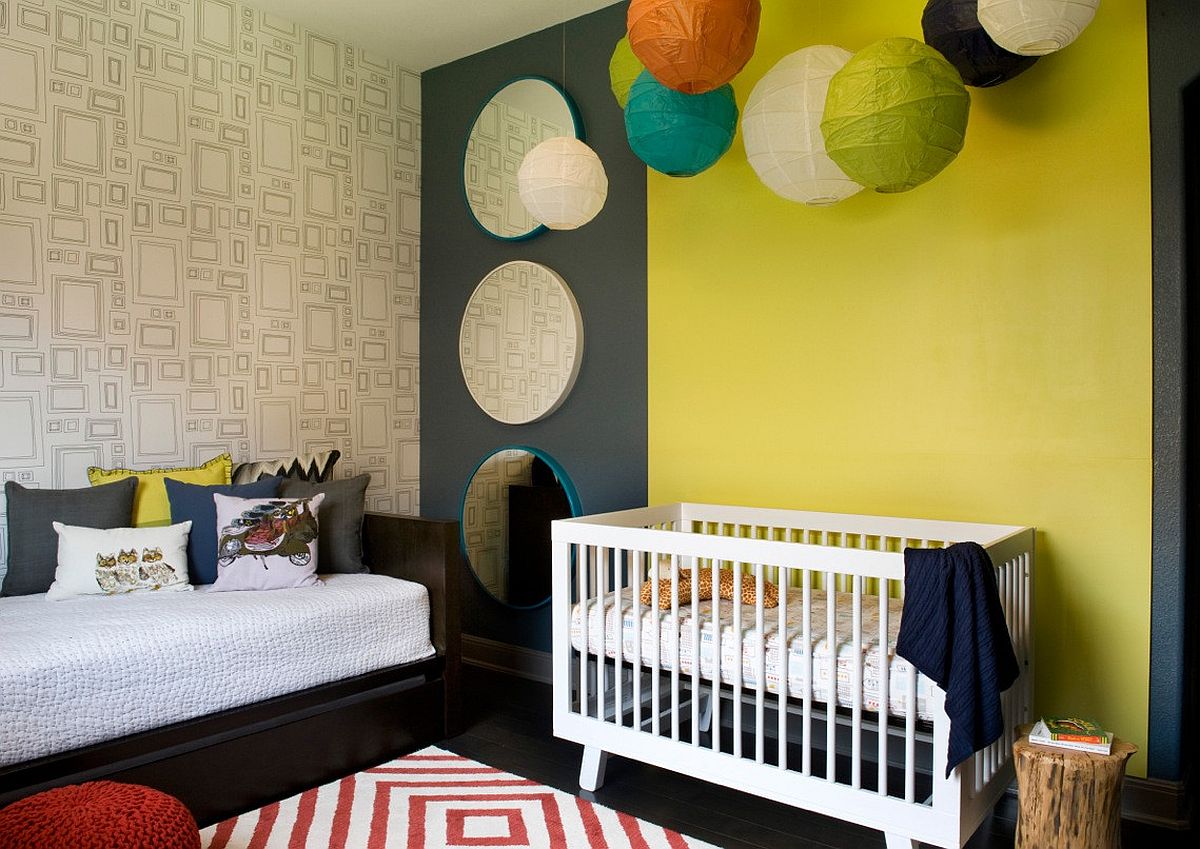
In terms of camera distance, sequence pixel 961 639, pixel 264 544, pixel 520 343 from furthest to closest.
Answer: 1. pixel 520 343
2. pixel 264 544
3. pixel 961 639

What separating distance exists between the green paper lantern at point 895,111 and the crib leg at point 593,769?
5.33ft

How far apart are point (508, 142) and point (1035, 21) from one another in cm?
220

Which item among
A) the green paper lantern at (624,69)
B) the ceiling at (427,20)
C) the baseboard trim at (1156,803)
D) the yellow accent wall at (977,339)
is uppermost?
the ceiling at (427,20)

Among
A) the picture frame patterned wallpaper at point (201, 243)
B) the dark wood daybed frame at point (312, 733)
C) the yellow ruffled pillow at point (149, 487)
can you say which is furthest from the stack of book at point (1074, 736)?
the picture frame patterned wallpaper at point (201, 243)

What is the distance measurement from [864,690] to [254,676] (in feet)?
5.00

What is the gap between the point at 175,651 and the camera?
216 cm

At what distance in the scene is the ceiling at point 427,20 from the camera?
128 inches

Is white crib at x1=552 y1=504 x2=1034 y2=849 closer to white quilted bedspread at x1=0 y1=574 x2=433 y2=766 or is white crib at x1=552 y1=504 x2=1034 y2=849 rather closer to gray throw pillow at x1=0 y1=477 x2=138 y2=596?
white quilted bedspread at x1=0 y1=574 x2=433 y2=766

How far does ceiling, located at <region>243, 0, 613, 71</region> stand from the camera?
326cm

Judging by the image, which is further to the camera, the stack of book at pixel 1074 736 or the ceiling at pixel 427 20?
the ceiling at pixel 427 20

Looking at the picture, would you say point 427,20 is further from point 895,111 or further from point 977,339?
point 977,339

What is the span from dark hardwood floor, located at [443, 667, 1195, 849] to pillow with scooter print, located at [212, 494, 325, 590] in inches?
28.6

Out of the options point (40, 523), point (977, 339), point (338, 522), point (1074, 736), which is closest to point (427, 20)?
point (338, 522)

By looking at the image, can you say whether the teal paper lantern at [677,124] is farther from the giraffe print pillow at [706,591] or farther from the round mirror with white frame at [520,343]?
the giraffe print pillow at [706,591]
